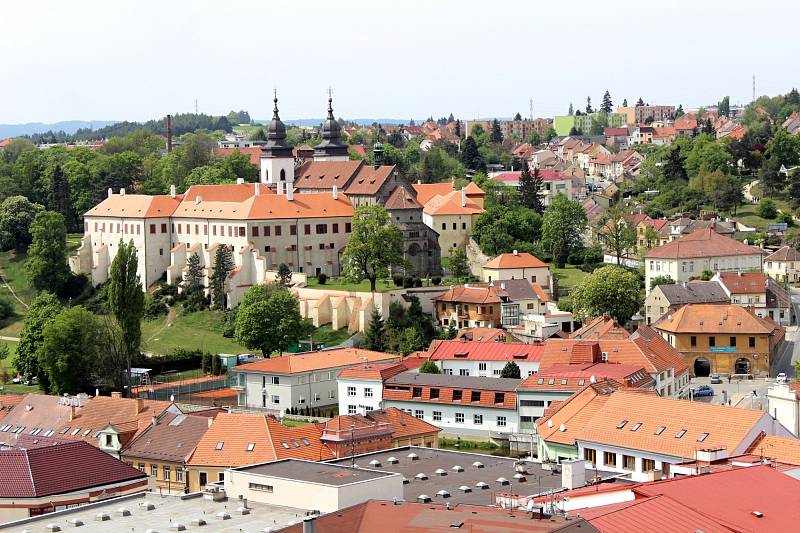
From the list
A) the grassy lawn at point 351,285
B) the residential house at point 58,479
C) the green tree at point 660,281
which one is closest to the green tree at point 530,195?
the green tree at point 660,281

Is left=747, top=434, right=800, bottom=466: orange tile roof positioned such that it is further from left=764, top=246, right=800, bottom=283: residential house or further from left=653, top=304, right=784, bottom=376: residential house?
left=764, top=246, right=800, bottom=283: residential house

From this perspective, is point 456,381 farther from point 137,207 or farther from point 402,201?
point 137,207

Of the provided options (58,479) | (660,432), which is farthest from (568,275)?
(58,479)

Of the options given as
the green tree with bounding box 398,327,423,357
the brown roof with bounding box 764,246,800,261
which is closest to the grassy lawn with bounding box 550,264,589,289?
the brown roof with bounding box 764,246,800,261

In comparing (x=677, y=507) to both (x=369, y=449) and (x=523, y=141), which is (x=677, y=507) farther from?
(x=523, y=141)

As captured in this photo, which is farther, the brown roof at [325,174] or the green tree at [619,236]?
the brown roof at [325,174]

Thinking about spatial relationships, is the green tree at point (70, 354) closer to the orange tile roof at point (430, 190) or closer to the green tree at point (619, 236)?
the orange tile roof at point (430, 190)

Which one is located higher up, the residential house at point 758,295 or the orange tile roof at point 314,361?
the residential house at point 758,295

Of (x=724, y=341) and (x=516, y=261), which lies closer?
(x=724, y=341)
